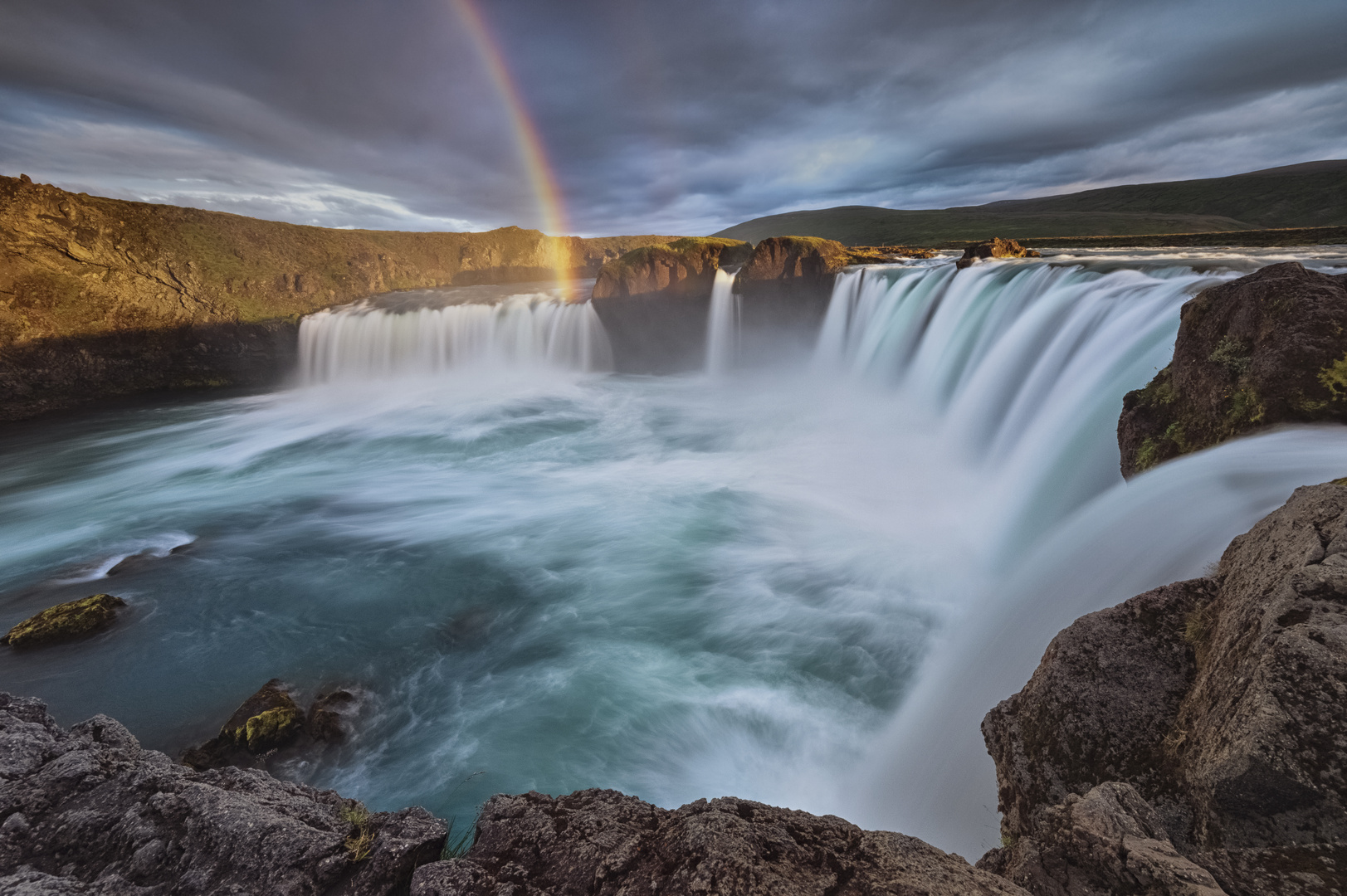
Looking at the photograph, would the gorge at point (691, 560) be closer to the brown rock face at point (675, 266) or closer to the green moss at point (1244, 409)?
the green moss at point (1244, 409)

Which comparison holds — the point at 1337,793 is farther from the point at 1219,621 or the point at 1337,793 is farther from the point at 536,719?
the point at 536,719

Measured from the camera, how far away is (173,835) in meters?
2.75

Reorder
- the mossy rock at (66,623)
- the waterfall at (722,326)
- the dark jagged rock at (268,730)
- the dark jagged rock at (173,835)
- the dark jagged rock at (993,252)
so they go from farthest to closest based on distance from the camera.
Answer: the waterfall at (722,326) < the dark jagged rock at (993,252) < the mossy rock at (66,623) < the dark jagged rock at (268,730) < the dark jagged rock at (173,835)

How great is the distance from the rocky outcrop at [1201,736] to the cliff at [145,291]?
3783 cm

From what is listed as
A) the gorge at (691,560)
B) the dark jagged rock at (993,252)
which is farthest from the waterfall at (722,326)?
the dark jagged rock at (993,252)

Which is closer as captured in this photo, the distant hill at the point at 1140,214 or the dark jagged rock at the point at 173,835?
the dark jagged rock at the point at 173,835

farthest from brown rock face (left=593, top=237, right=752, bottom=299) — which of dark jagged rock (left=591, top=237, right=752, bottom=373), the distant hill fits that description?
the distant hill

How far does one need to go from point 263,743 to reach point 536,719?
3.21 meters

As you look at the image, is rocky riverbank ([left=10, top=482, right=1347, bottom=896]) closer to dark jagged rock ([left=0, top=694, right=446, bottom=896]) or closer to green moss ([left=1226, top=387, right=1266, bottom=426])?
dark jagged rock ([left=0, top=694, right=446, bottom=896])

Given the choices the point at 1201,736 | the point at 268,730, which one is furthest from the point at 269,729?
the point at 1201,736

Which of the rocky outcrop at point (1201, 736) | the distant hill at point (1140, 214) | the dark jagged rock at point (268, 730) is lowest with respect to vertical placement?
the dark jagged rock at point (268, 730)

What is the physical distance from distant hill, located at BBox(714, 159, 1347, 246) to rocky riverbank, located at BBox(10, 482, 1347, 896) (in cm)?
7999

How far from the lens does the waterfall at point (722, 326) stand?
2803 cm

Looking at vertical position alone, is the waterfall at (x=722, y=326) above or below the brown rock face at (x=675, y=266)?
below
